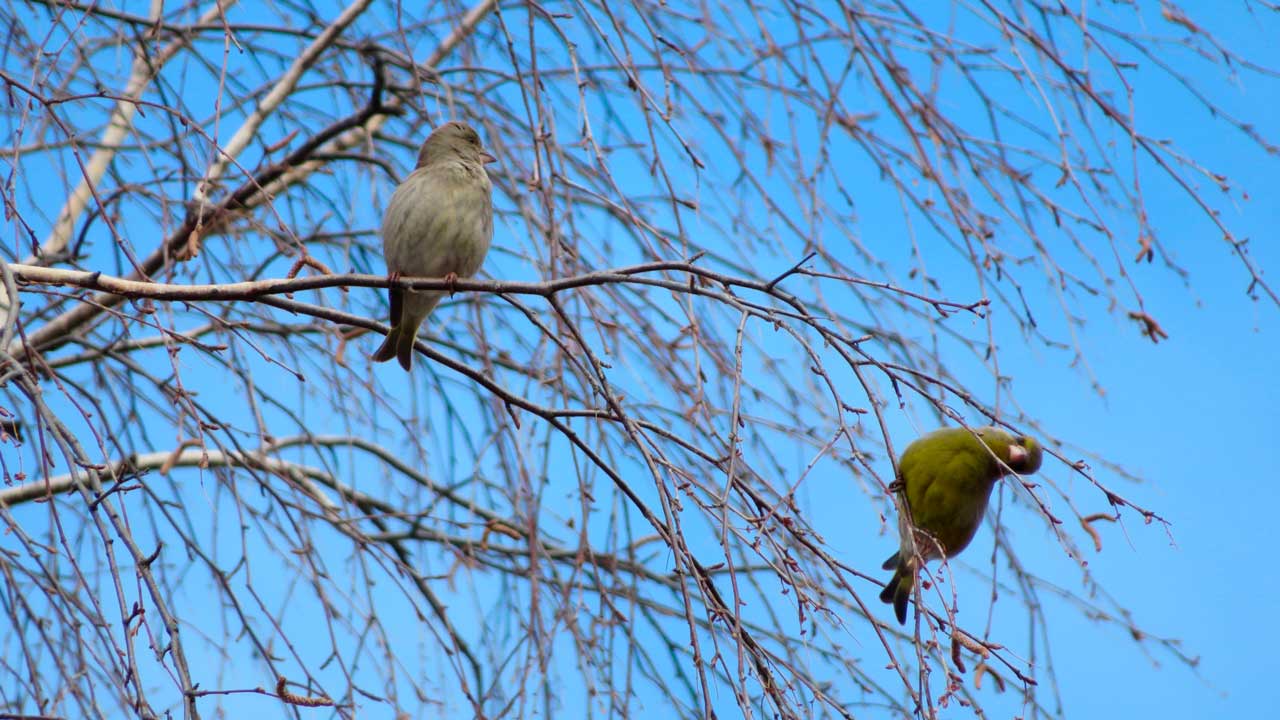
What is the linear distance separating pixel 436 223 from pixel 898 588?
2084mm

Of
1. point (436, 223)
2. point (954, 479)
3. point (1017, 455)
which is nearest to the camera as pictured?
point (1017, 455)

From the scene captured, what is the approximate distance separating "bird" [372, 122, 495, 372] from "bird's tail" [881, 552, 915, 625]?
5.97ft

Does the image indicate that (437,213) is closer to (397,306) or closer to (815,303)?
(397,306)

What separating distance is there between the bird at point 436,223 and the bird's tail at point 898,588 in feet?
5.97

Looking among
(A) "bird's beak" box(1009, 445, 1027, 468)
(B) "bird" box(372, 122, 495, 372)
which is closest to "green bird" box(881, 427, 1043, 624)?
(A) "bird's beak" box(1009, 445, 1027, 468)

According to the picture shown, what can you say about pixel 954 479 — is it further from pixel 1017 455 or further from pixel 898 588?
pixel 898 588

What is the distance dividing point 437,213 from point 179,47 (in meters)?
1.90

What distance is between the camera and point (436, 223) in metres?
4.14

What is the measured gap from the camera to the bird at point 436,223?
4148mm

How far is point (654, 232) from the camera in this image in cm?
308

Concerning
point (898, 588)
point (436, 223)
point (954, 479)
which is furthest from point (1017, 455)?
point (436, 223)

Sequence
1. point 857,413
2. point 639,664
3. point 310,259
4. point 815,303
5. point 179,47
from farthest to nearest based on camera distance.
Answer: point 179,47 < point 639,664 < point 815,303 < point 310,259 < point 857,413

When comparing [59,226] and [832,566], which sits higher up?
[59,226]

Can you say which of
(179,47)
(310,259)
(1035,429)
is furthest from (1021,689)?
(179,47)
